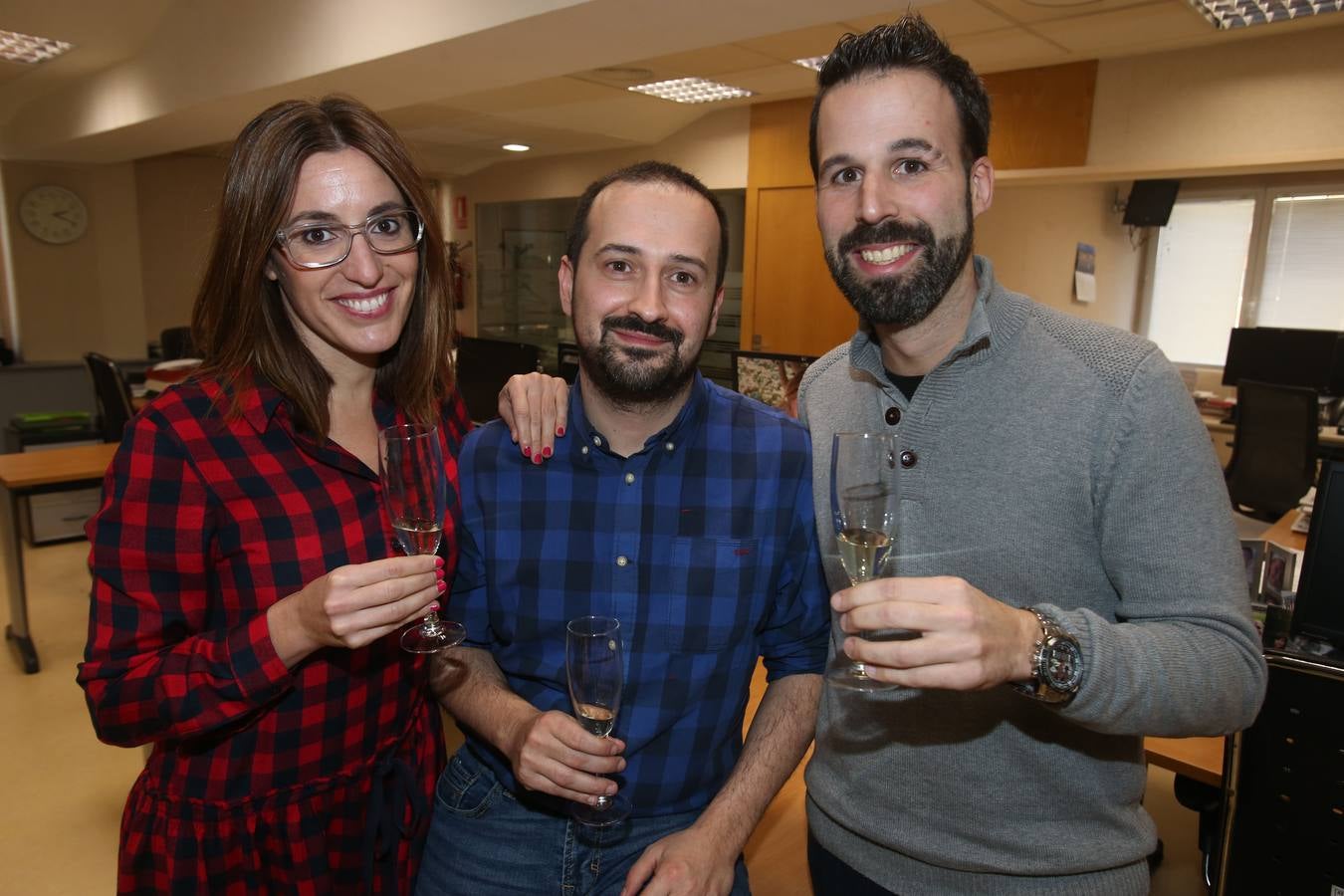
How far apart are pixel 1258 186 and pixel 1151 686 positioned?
732cm

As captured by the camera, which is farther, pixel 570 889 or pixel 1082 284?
pixel 1082 284

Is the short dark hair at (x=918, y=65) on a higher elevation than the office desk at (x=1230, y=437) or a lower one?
higher

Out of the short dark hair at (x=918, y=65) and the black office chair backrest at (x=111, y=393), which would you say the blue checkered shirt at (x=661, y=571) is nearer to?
the short dark hair at (x=918, y=65)

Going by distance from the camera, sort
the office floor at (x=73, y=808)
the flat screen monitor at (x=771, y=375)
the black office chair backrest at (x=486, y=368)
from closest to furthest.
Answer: the office floor at (x=73, y=808), the flat screen monitor at (x=771, y=375), the black office chair backrest at (x=486, y=368)

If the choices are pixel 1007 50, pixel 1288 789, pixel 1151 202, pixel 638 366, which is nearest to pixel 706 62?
pixel 1007 50

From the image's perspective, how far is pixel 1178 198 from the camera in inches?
274

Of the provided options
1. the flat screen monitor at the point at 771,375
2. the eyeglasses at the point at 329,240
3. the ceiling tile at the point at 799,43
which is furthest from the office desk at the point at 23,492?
the ceiling tile at the point at 799,43

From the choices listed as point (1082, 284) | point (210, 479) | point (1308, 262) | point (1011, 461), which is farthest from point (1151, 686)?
point (1308, 262)

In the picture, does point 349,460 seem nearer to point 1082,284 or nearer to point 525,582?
point 525,582

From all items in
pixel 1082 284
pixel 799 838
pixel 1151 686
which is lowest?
pixel 799 838

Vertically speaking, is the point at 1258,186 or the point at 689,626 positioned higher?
the point at 1258,186

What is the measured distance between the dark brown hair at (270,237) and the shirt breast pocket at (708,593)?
0.68m

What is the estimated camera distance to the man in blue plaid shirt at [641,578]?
143 cm

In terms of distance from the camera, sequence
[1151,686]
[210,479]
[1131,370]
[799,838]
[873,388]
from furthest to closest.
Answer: [799,838] < [873,388] < [210,479] < [1131,370] < [1151,686]
